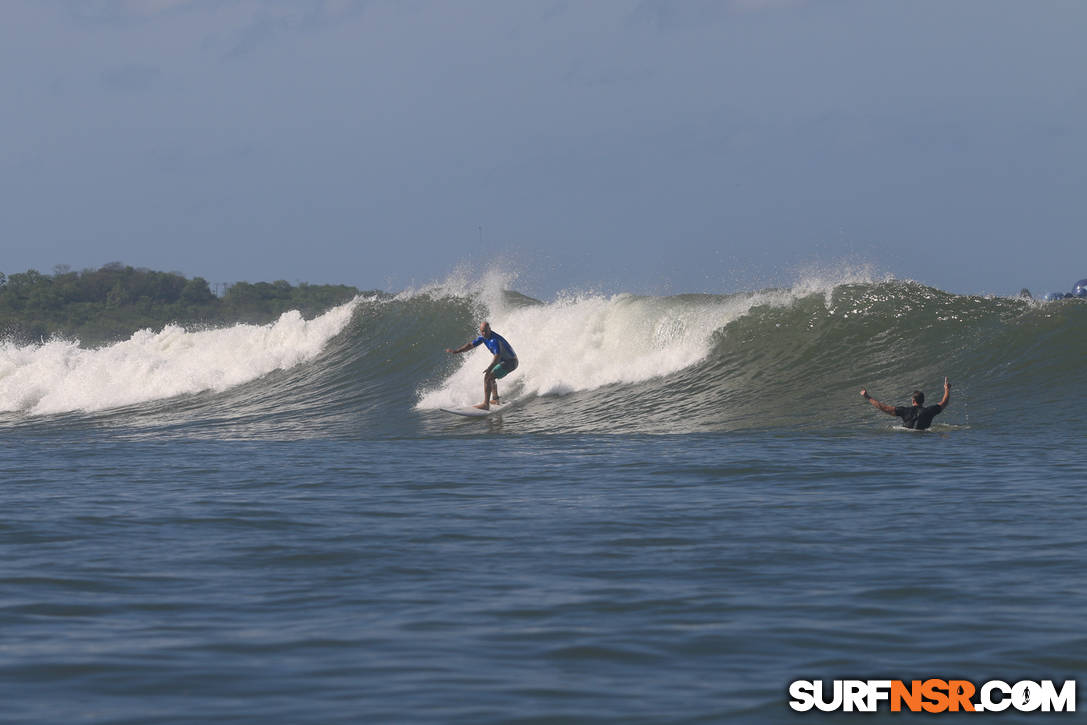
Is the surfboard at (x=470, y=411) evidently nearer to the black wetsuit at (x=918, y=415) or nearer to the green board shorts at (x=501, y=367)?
the green board shorts at (x=501, y=367)

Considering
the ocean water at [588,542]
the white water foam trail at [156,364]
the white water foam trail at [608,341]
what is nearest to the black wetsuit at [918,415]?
the ocean water at [588,542]

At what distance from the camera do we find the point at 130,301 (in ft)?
272

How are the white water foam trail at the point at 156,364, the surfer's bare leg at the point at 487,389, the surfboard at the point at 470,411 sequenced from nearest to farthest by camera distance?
the surfboard at the point at 470,411, the surfer's bare leg at the point at 487,389, the white water foam trail at the point at 156,364

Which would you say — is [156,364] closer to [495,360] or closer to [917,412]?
[495,360]

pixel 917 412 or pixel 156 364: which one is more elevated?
pixel 156 364

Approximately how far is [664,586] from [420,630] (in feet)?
5.01

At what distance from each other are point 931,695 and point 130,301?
83355mm

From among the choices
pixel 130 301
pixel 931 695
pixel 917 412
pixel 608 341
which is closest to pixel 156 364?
pixel 608 341

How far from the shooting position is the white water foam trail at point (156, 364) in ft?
85.1

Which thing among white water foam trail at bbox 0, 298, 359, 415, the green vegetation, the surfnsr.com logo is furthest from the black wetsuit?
the green vegetation

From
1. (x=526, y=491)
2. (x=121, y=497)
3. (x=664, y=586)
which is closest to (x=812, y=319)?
(x=526, y=491)

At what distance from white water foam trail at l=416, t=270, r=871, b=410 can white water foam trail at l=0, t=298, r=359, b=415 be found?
558 cm

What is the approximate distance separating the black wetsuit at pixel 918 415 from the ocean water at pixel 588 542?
0.27 meters

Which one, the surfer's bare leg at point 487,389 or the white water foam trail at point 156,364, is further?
the white water foam trail at point 156,364
